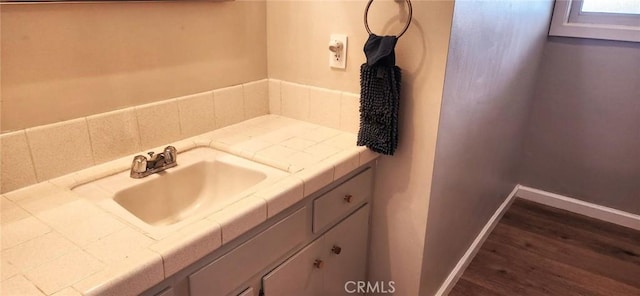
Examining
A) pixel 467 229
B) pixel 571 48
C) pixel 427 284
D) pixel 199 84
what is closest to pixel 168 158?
pixel 199 84

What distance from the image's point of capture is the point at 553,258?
7.25ft

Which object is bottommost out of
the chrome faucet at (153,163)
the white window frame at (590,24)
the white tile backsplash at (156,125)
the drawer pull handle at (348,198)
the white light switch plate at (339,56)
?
the drawer pull handle at (348,198)

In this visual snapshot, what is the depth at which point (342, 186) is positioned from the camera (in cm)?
140

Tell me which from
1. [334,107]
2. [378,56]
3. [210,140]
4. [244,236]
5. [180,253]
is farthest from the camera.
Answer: [334,107]

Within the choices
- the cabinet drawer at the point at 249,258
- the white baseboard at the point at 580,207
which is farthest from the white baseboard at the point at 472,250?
the cabinet drawer at the point at 249,258

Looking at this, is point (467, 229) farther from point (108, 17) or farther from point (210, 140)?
point (108, 17)

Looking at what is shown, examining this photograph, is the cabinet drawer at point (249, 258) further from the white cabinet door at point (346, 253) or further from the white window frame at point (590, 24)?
the white window frame at point (590, 24)

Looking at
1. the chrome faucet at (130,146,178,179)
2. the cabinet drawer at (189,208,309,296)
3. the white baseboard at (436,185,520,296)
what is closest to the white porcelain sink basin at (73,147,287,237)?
the chrome faucet at (130,146,178,179)

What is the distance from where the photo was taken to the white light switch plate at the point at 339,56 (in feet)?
5.02

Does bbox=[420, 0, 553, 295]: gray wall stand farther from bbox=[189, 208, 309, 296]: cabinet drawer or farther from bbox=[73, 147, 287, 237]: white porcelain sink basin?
bbox=[73, 147, 287, 237]: white porcelain sink basin

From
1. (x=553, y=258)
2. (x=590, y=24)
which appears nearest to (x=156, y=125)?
(x=553, y=258)

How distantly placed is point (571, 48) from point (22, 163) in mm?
2696

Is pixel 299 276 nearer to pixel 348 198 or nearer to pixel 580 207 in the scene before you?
pixel 348 198

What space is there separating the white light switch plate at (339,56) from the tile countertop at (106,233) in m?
0.37
